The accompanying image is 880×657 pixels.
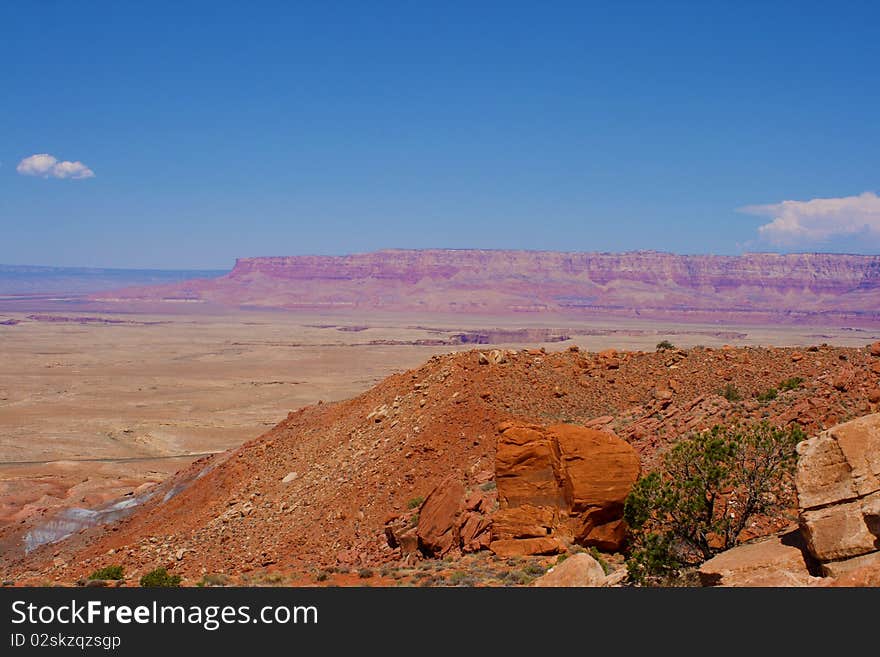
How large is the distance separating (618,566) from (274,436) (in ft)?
57.7

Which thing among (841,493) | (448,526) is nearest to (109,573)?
(448,526)

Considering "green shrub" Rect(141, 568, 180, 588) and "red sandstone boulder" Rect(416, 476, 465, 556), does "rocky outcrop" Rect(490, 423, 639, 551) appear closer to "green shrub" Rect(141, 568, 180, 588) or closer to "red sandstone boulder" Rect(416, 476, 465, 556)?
"red sandstone boulder" Rect(416, 476, 465, 556)

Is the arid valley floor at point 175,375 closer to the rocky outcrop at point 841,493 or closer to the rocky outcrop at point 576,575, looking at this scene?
the rocky outcrop at point 576,575

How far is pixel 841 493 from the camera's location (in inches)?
364

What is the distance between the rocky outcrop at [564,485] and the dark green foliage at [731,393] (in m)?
6.69

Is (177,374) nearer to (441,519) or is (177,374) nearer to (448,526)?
(441,519)

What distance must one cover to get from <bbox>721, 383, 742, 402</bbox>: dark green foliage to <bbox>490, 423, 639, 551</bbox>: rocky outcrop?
669 centimetres

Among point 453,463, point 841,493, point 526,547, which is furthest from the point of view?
point 453,463

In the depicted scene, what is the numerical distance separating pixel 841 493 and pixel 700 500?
354 centimetres

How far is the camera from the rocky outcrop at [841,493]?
8828mm

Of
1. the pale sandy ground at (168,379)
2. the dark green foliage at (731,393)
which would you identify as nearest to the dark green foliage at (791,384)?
the dark green foliage at (731,393)

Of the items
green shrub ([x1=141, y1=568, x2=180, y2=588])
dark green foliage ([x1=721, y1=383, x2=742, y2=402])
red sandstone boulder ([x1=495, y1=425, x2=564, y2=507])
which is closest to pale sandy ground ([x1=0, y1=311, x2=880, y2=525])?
green shrub ([x1=141, y1=568, x2=180, y2=588])
